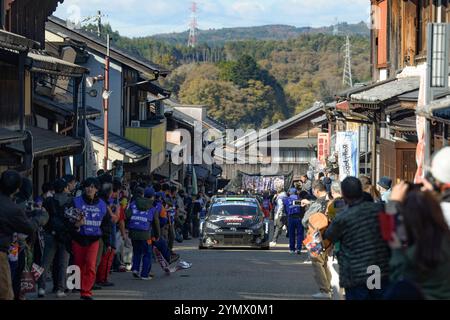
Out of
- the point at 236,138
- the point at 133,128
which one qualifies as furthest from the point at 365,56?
the point at 133,128

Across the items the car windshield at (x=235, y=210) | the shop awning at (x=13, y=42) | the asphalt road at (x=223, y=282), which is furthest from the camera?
the car windshield at (x=235, y=210)

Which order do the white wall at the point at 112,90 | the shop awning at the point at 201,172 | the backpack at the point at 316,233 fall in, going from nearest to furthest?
1. the backpack at the point at 316,233
2. the white wall at the point at 112,90
3. the shop awning at the point at 201,172

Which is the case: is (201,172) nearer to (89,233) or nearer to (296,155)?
(296,155)

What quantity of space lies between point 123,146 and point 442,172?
32557 mm

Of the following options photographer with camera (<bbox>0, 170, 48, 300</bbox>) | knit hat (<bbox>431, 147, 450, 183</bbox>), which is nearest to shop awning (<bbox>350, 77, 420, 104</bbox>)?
photographer with camera (<bbox>0, 170, 48, 300</bbox>)

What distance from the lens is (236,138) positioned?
94.2 metres

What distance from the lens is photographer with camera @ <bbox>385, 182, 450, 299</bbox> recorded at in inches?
285

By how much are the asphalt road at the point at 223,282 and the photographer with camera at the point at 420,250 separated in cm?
763

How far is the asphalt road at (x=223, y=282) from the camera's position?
15859 mm

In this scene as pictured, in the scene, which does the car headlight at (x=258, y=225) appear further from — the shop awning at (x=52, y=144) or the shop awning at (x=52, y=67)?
the shop awning at (x=52, y=67)

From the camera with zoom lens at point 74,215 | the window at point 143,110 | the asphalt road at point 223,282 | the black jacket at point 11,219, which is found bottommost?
the asphalt road at point 223,282

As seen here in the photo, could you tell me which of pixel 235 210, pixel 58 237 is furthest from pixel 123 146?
pixel 58 237

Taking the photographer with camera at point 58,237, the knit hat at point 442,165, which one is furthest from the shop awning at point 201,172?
the knit hat at point 442,165

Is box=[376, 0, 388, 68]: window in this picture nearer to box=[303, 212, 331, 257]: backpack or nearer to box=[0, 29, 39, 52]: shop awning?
box=[0, 29, 39, 52]: shop awning
